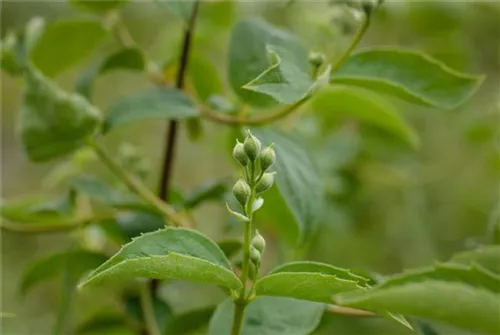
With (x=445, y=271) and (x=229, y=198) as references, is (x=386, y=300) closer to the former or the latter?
(x=445, y=271)

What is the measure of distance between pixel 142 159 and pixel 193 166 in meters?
0.90

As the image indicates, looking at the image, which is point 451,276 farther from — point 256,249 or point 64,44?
point 64,44

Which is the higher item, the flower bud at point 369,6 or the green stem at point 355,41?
the flower bud at point 369,6

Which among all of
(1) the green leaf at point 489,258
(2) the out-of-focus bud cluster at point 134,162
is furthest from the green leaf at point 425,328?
(2) the out-of-focus bud cluster at point 134,162

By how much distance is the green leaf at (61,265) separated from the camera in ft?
1.89

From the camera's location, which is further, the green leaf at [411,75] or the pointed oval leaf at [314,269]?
the green leaf at [411,75]

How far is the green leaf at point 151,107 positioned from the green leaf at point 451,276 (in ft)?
0.89

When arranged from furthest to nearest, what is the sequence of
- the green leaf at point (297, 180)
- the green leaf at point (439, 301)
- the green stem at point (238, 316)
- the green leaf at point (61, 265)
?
the green leaf at point (61, 265)
the green leaf at point (297, 180)
the green stem at point (238, 316)
the green leaf at point (439, 301)

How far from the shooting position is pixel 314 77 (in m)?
0.45

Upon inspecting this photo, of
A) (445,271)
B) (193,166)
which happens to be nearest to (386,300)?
(445,271)

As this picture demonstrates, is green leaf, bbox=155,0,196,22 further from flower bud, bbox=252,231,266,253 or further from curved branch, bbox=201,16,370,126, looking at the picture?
flower bud, bbox=252,231,266,253

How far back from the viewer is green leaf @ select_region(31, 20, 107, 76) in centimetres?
62

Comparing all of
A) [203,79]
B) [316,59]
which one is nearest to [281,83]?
[316,59]

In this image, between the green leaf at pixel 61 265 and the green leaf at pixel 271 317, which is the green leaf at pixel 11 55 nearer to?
the green leaf at pixel 61 265
